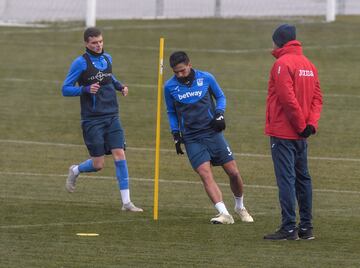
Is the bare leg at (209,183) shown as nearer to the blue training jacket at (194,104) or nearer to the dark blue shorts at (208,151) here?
the dark blue shorts at (208,151)

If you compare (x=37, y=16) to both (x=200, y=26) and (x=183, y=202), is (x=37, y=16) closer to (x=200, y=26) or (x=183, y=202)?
(x=200, y=26)

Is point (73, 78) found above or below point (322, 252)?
above

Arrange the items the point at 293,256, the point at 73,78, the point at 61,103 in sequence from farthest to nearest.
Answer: the point at 61,103
the point at 73,78
the point at 293,256

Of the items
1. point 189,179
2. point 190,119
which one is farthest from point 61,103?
point 190,119

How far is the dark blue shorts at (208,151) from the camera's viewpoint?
13.8 meters

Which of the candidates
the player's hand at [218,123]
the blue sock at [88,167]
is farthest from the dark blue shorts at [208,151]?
the blue sock at [88,167]

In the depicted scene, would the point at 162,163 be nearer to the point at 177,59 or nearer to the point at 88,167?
the point at 88,167

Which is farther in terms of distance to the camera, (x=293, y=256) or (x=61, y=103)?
(x=61, y=103)

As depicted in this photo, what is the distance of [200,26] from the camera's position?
4091 cm

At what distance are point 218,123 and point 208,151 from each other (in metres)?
0.33

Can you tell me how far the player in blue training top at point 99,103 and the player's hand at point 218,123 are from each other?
4.69ft

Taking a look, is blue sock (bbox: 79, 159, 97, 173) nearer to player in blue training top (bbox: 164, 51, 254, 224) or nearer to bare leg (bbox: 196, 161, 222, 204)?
player in blue training top (bbox: 164, 51, 254, 224)

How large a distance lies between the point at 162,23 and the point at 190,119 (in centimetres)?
2821

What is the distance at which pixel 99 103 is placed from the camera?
1497 cm
